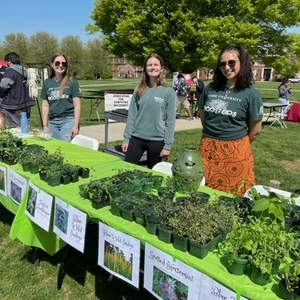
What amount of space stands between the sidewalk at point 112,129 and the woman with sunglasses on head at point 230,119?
16.0 ft

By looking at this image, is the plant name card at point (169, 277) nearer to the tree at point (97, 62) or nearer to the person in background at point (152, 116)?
the person in background at point (152, 116)

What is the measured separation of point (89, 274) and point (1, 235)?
47.5 inches

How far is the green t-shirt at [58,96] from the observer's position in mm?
3566

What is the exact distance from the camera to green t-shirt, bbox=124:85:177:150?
2922 mm

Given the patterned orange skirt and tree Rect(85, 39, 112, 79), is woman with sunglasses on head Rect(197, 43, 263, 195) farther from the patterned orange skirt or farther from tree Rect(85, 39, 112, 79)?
tree Rect(85, 39, 112, 79)

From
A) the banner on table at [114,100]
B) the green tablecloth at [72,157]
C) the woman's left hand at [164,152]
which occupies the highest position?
the banner on table at [114,100]

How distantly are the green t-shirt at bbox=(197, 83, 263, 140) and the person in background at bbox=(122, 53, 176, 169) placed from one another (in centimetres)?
63

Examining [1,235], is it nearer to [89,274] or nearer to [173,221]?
[89,274]

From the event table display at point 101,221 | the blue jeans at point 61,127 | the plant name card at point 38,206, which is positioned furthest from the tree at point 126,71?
the plant name card at point 38,206

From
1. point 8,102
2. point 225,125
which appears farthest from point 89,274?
point 8,102

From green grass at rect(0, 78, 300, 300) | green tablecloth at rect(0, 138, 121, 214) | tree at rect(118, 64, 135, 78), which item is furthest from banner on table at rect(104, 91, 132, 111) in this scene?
tree at rect(118, 64, 135, 78)

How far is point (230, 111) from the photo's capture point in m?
2.24

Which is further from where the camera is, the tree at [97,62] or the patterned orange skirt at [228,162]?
the tree at [97,62]

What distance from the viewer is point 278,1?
54.3 ft
